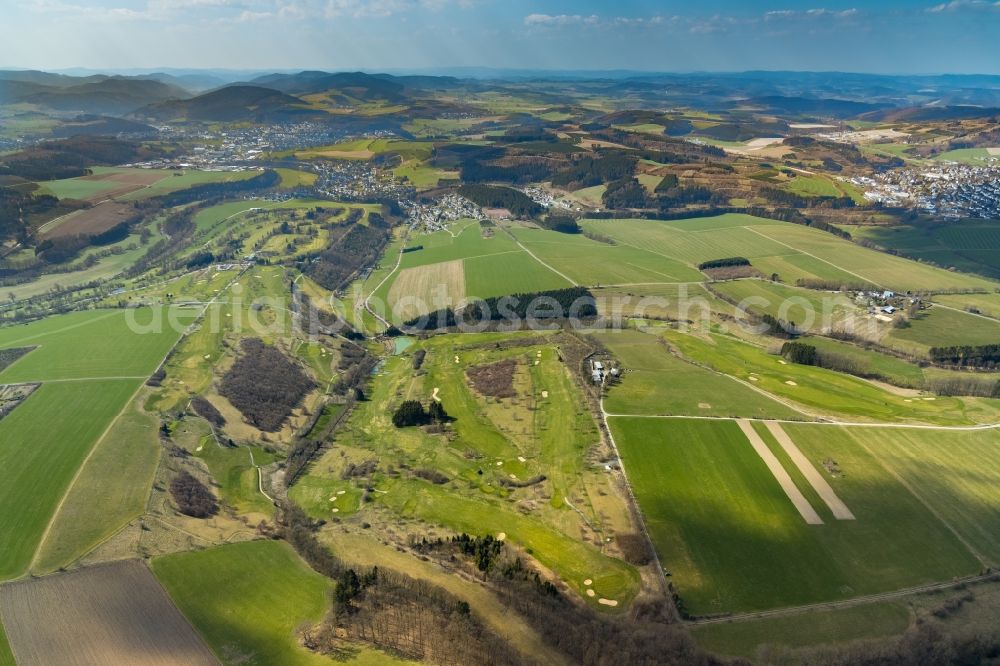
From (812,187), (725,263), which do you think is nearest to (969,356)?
(725,263)

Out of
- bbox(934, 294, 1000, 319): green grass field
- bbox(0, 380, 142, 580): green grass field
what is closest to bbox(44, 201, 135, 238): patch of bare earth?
bbox(0, 380, 142, 580): green grass field

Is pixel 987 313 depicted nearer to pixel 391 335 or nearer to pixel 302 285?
pixel 391 335

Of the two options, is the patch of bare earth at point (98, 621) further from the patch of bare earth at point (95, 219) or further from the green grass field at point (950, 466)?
the patch of bare earth at point (95, 219)

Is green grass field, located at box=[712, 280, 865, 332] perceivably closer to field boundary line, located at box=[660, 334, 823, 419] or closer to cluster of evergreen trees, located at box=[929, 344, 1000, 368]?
cluster of evergreen trees, located at box=[929, 344, 1000, 368]

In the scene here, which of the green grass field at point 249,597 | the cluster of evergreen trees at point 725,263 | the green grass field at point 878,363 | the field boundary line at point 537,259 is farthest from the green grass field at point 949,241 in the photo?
the green grass field at point 249,597

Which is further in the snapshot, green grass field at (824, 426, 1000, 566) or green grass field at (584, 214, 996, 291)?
green grass field at (584, 214, 996, 291)

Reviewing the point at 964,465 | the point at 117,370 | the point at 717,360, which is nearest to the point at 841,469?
the point at 964,465
